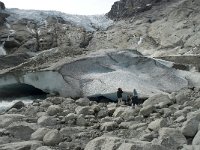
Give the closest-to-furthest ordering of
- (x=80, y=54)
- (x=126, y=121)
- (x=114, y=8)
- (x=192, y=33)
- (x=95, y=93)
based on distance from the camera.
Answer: (x=126, y=121)
(x=95, y=93)
(x=80, y=54)
(x=192, y=33)
(x=114, y=8)

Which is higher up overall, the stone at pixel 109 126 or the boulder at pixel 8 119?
the stone at pixel 109 126

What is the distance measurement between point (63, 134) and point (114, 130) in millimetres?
1211

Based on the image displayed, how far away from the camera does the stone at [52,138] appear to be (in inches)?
341

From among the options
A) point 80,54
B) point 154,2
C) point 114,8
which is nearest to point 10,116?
point 80,54

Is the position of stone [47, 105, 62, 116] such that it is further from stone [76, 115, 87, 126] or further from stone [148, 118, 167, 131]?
stone [148, 118, 167, 131]

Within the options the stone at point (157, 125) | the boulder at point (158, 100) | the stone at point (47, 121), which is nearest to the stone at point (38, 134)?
the stone at point (47, 121)

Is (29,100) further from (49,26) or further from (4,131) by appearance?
(49,26)

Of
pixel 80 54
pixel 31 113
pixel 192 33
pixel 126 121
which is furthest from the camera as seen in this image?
pixel 192 33

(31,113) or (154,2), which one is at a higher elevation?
(154,2)

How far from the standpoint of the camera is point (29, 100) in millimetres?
17031

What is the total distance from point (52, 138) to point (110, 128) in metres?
1.76

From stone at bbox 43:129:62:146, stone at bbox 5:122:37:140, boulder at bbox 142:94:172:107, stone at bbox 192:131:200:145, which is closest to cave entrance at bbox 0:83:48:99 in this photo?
boulder at bbox 142:94:172:107

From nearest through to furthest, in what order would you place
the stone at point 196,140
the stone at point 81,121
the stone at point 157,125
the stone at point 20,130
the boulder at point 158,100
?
the stone at point 196,140 < the stone at point 157,125 < the stone at point 20,130 < the stone at point 81,121 < the boulder at point 158,100

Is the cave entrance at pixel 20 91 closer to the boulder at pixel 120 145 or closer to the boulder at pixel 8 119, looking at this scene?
the boulder at pixel 8 119
